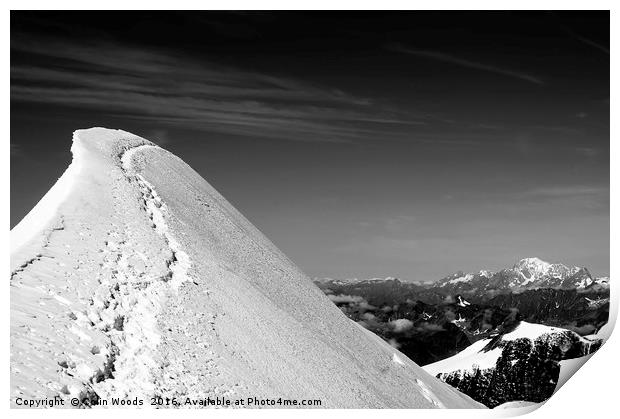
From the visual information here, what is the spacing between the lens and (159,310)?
19.2m

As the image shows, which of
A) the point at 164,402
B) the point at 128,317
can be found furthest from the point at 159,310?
the point at 164,402

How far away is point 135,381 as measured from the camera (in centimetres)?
1577

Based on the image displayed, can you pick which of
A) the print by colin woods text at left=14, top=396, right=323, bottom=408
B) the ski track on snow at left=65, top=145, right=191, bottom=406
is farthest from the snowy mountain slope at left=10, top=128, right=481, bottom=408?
the print by colin woods text at left=14, top=396, right=323, bottom=408

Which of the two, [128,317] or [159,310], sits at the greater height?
[128,317]

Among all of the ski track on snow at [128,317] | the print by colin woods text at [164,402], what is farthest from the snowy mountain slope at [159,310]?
the print by colin woods text at [164,402]

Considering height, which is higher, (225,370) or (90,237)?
(90,237)

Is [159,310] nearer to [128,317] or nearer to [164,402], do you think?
[128,317]

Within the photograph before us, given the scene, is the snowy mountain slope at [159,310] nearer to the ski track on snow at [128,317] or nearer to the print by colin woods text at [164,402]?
the ski track on snow at [128,317]

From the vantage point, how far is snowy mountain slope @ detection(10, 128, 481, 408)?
15585mm

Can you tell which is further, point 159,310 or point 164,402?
point 159,310

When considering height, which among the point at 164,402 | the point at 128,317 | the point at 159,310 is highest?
the point at 128,317
